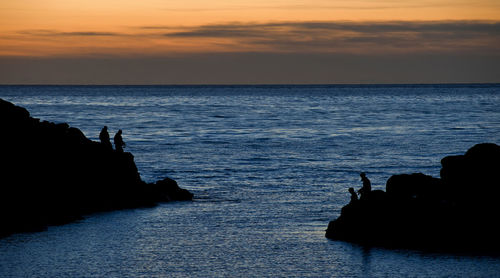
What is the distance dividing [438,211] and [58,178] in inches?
606

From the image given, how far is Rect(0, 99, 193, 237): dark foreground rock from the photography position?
27.5 m

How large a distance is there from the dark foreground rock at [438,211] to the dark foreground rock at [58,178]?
1039cm

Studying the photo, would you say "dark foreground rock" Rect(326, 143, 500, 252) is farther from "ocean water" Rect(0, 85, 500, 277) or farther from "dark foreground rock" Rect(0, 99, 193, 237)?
"dark foreground rock" Rect(0, 99, 193, 237)

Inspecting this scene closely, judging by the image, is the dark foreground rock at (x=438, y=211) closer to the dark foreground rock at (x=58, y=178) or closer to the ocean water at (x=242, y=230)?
the ocean water at (x=242, y=230)

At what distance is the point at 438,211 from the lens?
77.5ft

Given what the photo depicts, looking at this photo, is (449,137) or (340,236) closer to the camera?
(340,236)

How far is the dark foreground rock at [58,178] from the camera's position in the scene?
27453mm

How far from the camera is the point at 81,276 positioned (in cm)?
2009

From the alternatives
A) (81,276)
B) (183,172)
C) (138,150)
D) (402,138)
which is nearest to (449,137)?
(402,138)

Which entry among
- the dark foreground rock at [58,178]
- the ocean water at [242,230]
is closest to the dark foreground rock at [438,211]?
the ocean water at [242,230]

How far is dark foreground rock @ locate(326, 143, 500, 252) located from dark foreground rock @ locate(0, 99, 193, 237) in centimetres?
1039

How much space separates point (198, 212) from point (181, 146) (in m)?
30.9

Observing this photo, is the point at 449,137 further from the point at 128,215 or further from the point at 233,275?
the point at 233,275

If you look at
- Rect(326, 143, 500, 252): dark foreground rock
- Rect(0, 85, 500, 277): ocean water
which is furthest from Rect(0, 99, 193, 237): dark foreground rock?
Rect(326, 143, 500, 252): dark foreground rock
